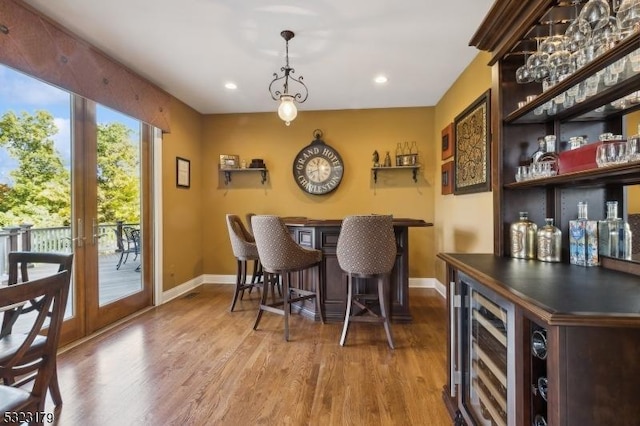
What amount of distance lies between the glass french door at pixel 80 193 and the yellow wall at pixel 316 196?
1189 millimetres

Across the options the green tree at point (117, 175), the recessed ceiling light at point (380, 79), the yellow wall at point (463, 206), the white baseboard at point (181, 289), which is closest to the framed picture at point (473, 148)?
the yellow wall at point (463, 206)

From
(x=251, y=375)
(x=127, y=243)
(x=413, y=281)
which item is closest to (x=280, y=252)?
(x=251, y=375)

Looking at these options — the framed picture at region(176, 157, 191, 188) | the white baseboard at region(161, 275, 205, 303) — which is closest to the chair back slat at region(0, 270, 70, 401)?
the white baseboard at region(161, 275, 205, 303)

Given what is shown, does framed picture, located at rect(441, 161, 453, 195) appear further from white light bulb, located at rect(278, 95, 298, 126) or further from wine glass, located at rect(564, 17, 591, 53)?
wine glass, located at rect(564, 17, 591, 53)

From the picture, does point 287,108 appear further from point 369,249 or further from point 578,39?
point 578,39

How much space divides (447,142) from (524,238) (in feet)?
7.99

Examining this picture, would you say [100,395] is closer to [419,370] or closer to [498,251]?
[419,370]

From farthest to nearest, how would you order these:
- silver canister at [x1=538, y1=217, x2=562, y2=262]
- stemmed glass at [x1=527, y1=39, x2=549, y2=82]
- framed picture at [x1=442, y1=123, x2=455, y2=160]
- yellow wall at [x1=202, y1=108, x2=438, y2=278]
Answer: yellow wall at [x1=202, y1=108, x2=438, y2=278] < framed picture at [x1=442, y1=123, x2=455, y2=160] < silver canister at [x1=538, y1=217, x2=562, y2=262] < stemmed glass at [x1=527, y1=39, x2=549, y2=82]

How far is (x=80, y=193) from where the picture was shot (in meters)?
2.76

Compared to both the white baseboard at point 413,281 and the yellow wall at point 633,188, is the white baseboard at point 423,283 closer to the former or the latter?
the white baseboard at point 413,281

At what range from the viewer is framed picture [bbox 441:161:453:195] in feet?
12.1

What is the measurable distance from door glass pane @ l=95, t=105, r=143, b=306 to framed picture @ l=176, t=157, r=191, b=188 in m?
0.61

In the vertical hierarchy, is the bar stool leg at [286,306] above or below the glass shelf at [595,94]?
below

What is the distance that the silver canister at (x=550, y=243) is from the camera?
1549 mm
